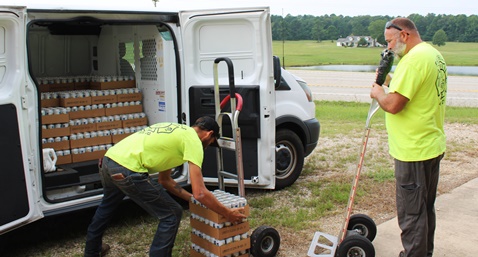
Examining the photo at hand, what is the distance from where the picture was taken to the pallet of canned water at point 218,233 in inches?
182

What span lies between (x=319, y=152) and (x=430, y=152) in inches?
203

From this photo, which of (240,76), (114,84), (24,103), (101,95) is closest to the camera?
(24,103)

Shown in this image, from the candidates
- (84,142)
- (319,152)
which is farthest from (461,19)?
(84,142)

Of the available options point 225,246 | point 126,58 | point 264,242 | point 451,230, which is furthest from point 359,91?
point 225,246

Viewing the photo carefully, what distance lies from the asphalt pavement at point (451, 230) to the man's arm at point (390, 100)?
1.52m

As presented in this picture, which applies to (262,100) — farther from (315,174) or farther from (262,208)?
(315,174)

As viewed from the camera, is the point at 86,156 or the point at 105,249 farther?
the point at 86,156

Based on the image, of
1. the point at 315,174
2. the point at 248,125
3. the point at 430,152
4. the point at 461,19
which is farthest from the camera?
the point at 461,19

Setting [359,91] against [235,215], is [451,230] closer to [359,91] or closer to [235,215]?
[235,215]

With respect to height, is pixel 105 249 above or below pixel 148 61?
below

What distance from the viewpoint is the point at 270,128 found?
6199 millimetres

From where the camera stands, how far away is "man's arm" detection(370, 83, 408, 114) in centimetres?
426

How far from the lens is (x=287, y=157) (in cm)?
732

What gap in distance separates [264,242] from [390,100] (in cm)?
167
